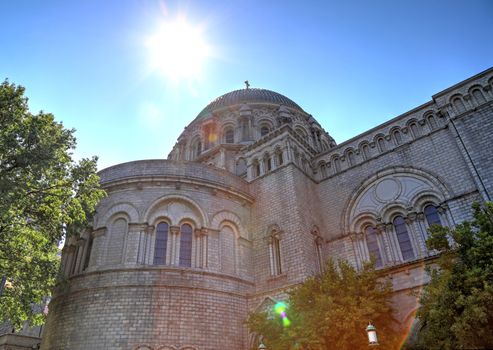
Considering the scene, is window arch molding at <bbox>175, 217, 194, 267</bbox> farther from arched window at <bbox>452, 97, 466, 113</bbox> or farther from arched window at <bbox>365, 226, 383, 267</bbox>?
arched window at <bbox>452, 97, 466, 113</bbox>

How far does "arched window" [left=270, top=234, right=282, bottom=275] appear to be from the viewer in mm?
16016

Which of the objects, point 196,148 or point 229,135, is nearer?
point 229,135


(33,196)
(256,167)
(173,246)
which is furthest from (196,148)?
(33,196)

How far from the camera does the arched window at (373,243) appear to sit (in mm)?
15717

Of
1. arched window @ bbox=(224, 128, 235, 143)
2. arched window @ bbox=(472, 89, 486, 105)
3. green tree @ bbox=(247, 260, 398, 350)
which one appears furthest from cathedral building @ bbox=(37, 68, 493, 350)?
arched window @ bbox=(224, 128, 235, 143)

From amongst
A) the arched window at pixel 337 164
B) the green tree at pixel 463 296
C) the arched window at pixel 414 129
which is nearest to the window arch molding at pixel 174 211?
the arched window at pixel 337 164

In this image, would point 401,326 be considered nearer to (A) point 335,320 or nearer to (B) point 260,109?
(A) point 335,320

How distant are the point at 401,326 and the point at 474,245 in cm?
526

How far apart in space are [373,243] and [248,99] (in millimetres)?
17725

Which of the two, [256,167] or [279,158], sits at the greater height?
[256,167]

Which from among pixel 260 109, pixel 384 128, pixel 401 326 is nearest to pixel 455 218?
pixel 401 326

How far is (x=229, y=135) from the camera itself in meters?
28.7

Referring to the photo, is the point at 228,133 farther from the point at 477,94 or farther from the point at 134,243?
the point at 477,94

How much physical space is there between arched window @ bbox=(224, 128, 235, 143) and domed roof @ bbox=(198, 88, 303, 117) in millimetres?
2602
